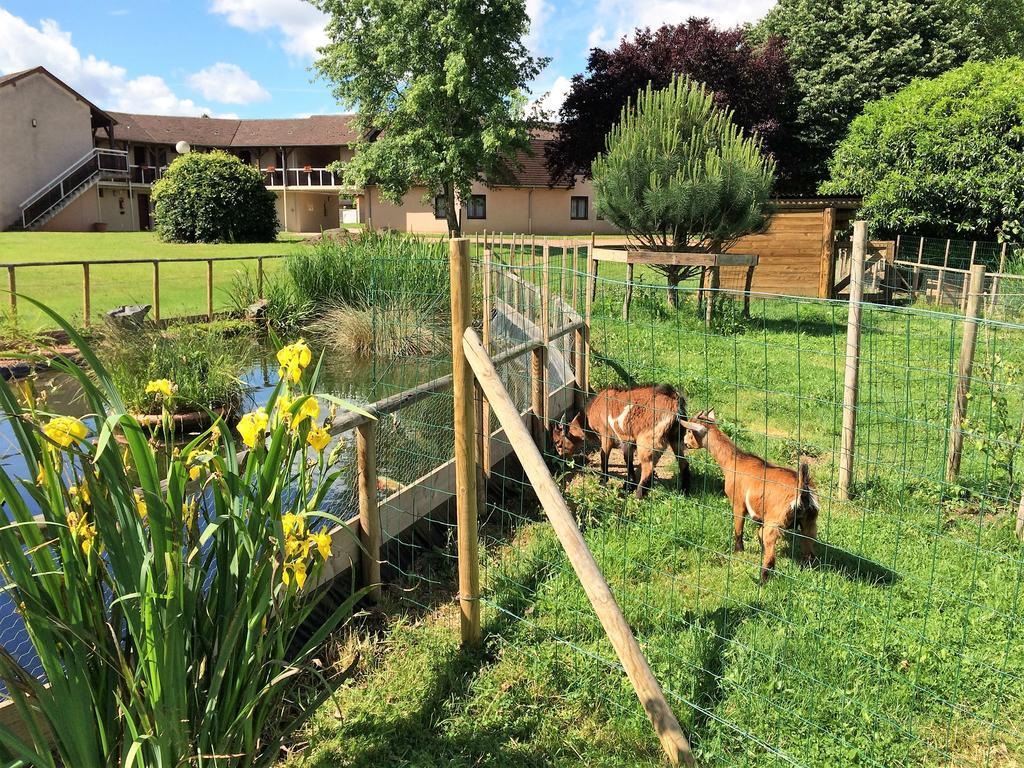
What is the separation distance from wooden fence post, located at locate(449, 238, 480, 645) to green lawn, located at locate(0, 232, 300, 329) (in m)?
11.0

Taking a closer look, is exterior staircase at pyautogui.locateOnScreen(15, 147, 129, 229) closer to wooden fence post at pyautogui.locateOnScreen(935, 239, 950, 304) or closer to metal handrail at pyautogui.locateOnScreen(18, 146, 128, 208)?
metal handrail at pyautogui.locateOnScreen(18, 146, 128, 208)

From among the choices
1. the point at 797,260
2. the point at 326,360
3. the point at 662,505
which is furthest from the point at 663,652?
the point at 797,260

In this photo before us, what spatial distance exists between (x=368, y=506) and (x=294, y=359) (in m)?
1.54

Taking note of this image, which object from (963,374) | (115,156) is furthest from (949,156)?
(115,156)

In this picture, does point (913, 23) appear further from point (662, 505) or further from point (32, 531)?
point (32, 531)

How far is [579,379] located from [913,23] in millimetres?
29689

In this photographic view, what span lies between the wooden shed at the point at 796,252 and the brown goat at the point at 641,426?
1278 centimetres

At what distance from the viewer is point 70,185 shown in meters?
36.7

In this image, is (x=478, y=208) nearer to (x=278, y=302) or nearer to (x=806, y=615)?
(x=278, y=302)

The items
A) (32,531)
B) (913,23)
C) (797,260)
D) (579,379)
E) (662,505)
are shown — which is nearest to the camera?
(32,531)

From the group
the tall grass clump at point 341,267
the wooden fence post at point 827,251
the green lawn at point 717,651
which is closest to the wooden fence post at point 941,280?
the wooden fence post at point 827,251

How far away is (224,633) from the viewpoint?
8.08ft

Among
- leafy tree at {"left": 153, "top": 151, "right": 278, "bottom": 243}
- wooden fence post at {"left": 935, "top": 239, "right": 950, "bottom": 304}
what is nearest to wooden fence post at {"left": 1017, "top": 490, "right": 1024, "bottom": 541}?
wooden fence post at {"left": 935, "top": 239, "right": 950, "bottom": 304}

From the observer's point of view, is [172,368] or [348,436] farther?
[172,368]
